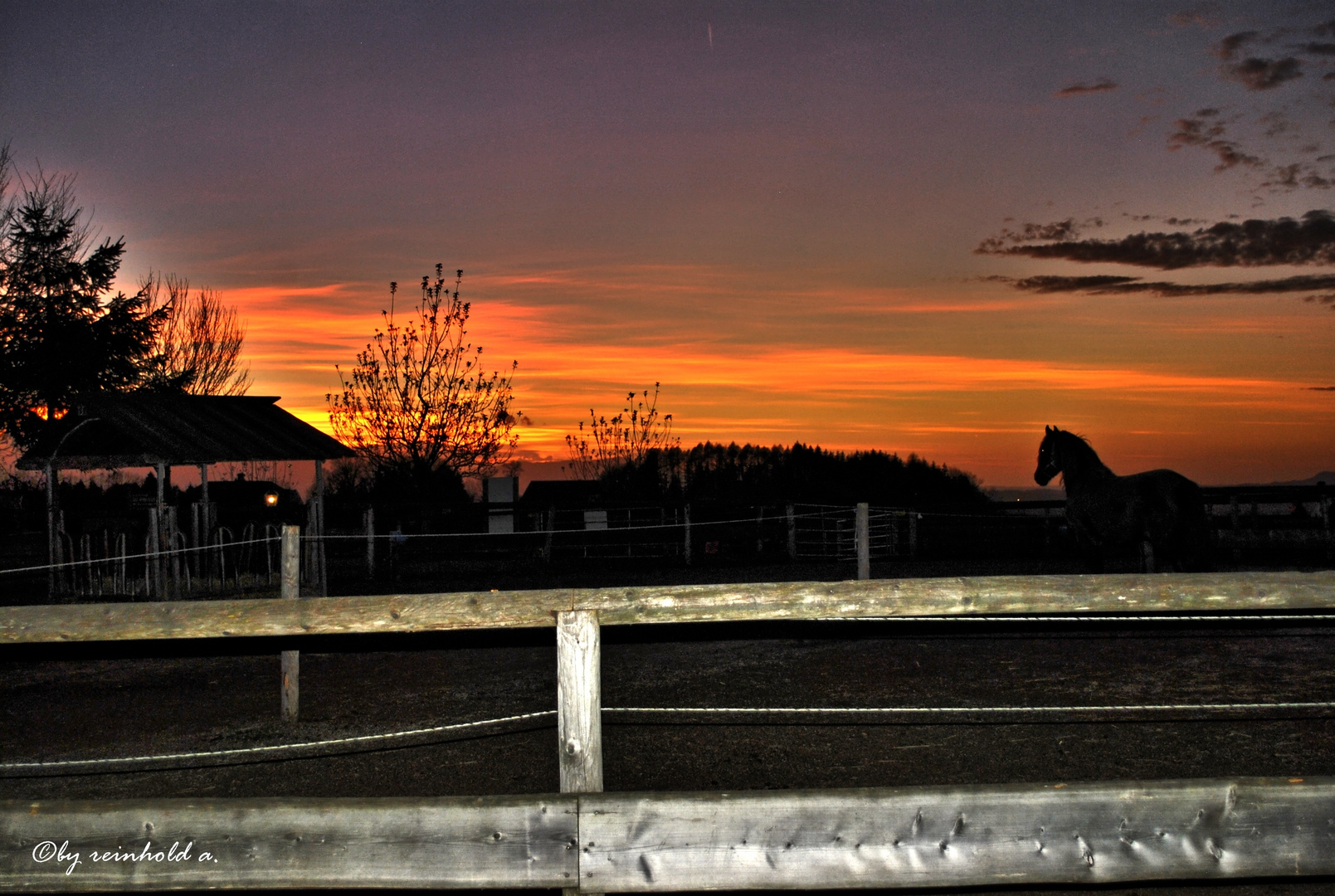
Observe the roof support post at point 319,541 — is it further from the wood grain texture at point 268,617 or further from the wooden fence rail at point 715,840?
the wooden fence rail at point 715,840

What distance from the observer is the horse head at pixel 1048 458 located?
1425 cm

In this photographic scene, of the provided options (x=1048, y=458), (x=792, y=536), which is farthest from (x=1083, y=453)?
(x=792, y=536)

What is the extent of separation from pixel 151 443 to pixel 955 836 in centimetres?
1447

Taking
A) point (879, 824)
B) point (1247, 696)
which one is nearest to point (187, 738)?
point (879, 824)

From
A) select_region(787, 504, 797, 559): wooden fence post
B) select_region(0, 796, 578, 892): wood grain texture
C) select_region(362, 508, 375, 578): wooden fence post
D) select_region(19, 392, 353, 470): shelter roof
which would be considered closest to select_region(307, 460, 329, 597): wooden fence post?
select_region(19, 392, 353, 470): shelter roof

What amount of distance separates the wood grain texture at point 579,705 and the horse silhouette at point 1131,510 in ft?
37.8

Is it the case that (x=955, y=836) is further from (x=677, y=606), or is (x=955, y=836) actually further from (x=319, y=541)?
(x=319, y=541)

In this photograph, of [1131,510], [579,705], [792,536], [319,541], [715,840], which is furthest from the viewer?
[792,536]

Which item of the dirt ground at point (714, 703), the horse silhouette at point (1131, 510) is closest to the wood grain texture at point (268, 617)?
the dirt ground at point (714, 703)

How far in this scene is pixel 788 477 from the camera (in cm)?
3878

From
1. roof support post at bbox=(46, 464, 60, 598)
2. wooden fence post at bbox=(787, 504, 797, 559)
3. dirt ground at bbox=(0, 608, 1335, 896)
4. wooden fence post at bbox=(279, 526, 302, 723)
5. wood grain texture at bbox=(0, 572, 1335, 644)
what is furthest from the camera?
wooden fence post at bbox=(787, 504, 797, 559)

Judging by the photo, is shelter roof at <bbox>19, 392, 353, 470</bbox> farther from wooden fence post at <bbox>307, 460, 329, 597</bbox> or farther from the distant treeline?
the distant treeline

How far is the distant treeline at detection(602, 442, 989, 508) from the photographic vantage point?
3228cm

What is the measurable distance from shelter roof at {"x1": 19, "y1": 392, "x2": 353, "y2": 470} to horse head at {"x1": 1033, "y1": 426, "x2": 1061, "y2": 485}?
464 inches
